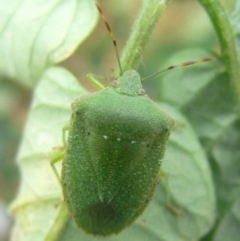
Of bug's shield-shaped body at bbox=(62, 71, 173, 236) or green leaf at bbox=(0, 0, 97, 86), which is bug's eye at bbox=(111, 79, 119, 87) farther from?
green leaf at bbox=(0, 0, 97, 86)

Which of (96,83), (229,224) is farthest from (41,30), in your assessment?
(229,224)

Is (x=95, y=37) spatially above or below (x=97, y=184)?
below

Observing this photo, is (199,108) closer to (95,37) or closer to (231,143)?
(231,143)

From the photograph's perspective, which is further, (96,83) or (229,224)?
(229,224)

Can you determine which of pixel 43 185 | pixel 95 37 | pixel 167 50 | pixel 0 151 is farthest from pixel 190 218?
pixel 95 37

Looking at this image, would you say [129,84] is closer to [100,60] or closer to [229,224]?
[229,224]

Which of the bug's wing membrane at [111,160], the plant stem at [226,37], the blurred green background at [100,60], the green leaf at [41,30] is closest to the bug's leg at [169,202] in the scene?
the bug's wing membrane at [111,160]

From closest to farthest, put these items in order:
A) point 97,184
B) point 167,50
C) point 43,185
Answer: point 97,184
point 43,185
point 167,50

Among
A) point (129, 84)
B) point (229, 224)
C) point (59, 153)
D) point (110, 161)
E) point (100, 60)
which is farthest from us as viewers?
point (100, 60)
